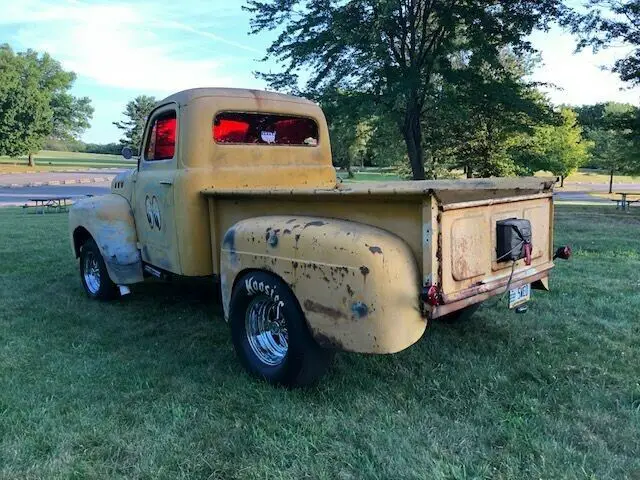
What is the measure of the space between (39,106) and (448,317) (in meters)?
51.5

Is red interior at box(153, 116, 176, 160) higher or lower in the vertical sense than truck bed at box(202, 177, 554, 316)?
higher

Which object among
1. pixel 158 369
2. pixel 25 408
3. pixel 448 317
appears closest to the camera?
pixel 25 408

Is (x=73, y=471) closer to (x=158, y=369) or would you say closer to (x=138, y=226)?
(x=158, y=369)

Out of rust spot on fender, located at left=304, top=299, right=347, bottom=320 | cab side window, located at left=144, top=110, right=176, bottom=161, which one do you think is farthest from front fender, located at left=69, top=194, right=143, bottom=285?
rust spot on fender, located at left=304, top=299, right=347, bottom=320

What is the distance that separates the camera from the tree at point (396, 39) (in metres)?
14.5

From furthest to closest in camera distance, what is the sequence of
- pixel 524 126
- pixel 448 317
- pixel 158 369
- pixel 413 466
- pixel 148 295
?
Answer: pixel 524 126
pixel 148 295
pixel 448 317
pixel 158 369
pixel 413 466

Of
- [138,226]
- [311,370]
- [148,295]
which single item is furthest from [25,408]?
[148,295]

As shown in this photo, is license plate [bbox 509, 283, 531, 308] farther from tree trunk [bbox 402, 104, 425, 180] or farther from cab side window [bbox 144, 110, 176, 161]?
tree trunk [bbox 402, 104, 425, 180]

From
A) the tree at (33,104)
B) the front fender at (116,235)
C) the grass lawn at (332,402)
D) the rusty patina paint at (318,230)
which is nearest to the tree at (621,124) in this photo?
the grass lawn at (332,402)

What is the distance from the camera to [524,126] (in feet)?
56.8

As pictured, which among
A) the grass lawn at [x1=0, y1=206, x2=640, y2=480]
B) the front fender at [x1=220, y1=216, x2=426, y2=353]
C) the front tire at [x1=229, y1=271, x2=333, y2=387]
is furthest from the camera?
the front tire at [x1=229, y1=271, x2=333, y2=387]

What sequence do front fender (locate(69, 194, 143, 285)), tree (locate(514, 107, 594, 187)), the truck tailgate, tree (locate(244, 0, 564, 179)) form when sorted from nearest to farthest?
the truck tailgate
front fender (locate(69, 194, 143, 285))
tree (locate(244, 0, 564, 179))
tree (locate(514, 107, 594, 187))

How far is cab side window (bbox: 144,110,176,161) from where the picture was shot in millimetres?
4719

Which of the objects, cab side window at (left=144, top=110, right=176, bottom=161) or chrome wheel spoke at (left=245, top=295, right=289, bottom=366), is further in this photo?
cab side window at (left=144, top=110, right=176, bottom=161)
